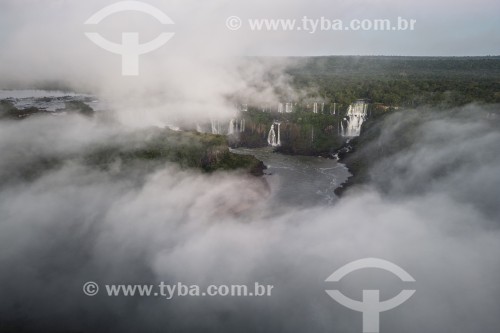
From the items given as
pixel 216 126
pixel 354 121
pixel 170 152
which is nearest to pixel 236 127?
pixel 216 126

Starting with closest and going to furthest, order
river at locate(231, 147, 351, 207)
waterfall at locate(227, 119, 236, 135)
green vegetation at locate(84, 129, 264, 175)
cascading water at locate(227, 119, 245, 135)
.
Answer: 1. green vegetation at locate(84, 129, 264, 175)
2. river at locate(231, 147, 351, 207)
3. cascading water at locate(227, 119, 245, 135)
4. waterfall at locate(227, 119, 236, 135)

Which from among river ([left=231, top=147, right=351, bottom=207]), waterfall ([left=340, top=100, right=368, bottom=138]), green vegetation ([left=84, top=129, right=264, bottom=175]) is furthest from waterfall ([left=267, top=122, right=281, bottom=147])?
Result: green vegetation ([left=84, top=129, right=264, bottom=175])

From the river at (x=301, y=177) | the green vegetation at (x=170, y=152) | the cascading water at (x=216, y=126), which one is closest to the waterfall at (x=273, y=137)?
the river at (x=301, y=177)

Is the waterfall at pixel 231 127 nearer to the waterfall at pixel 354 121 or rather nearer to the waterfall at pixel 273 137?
the waterfall at pixel 273 137

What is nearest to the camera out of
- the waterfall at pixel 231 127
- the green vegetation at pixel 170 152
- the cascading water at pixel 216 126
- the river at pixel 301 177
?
the green vegetation at pixel 170 152

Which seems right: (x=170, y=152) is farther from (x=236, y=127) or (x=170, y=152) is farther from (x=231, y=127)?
(x=236, y=127)

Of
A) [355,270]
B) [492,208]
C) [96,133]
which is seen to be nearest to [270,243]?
[355,270]

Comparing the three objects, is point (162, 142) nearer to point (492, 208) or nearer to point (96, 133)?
A: point (96, 133)

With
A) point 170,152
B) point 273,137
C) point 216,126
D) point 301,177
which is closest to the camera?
point 170,152

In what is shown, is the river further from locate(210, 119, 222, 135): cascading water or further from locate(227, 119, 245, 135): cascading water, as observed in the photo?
locate(210, 119, 222, 135): cascading water
